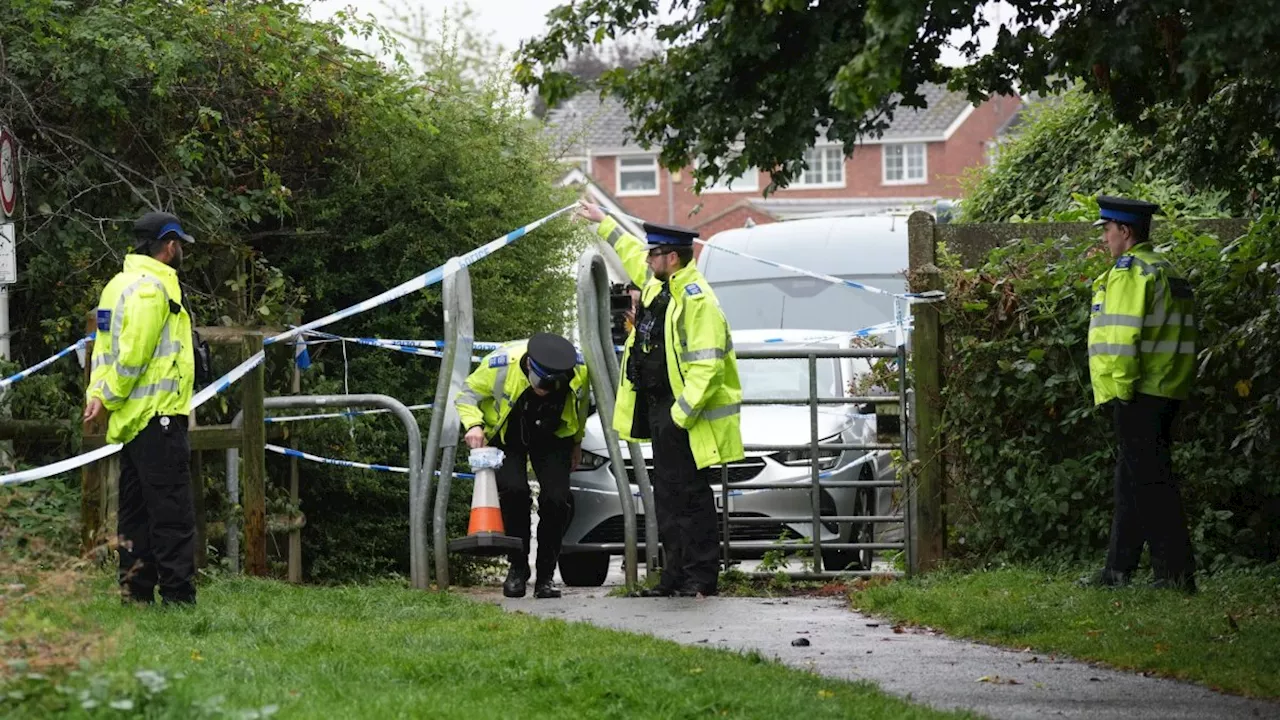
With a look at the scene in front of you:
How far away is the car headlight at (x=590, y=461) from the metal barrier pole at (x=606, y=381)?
3.56 ft

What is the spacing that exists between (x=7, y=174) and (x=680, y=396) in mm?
4299

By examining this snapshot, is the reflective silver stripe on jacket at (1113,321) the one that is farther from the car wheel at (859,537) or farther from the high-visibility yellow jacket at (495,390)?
the car wheel at (859,537)

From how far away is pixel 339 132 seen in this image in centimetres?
1405

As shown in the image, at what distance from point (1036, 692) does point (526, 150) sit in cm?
888

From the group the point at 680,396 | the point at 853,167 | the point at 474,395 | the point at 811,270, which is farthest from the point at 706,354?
the point at 853,167

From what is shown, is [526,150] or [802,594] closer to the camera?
[802,594]

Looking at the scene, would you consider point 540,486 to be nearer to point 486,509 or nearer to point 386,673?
point 486,509

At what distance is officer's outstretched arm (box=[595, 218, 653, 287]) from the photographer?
1125 centimetres

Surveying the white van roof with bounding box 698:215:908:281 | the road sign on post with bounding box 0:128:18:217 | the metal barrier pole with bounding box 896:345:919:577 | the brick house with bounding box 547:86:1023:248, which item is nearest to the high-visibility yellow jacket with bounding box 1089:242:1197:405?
the metal barrier pole with bounding box 896:345:919:577

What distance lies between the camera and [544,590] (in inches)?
448

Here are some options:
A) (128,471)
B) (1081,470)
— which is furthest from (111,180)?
(1081,470)

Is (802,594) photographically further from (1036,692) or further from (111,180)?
(111,180)

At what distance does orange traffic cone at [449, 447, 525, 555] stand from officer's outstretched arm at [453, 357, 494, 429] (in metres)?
0.22

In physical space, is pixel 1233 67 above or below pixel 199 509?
above
